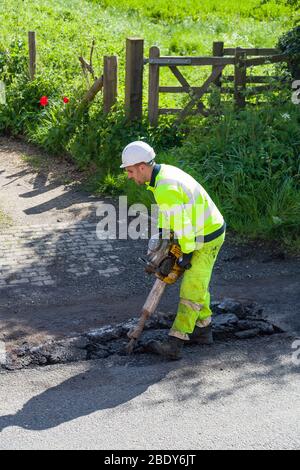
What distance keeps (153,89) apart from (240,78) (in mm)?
1341

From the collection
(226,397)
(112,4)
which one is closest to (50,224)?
(226,397)

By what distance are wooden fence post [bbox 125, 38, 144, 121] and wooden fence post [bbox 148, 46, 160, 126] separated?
16cm

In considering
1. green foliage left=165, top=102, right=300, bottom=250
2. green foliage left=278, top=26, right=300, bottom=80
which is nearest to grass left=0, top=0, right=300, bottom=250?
green foliage left=165, top=102, right=300, bottom=250

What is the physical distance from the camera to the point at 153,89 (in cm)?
1143

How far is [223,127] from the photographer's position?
408 inches

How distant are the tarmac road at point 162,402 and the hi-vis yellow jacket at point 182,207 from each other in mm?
1036

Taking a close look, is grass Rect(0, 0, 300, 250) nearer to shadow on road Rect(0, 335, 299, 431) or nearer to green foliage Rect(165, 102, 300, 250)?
green foliage Rect(165, 102, 300, 250)

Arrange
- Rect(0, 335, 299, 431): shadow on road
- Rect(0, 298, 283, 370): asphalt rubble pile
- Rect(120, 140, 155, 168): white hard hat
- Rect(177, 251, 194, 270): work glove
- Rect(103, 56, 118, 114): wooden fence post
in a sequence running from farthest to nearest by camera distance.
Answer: Rect(103, 56, 118, 114): wooden fence post, Rect(0, 298, 283, 370): asphalt rubble pile, Rect(177, 251, 194, 270): work glove, Rect(120, 140, 155, 168): white hard hat, Rect(0, 335, 299, 431): shadow on road

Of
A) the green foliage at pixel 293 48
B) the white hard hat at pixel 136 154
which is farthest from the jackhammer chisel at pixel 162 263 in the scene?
the green foliage at pixel 293 48

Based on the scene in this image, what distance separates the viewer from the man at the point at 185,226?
19.8 ft

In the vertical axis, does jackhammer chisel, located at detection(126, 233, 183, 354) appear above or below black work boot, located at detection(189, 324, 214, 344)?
above

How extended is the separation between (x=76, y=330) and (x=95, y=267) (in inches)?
61.2

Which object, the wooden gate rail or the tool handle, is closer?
the tool handle

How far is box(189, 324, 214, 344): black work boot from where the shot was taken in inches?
262
